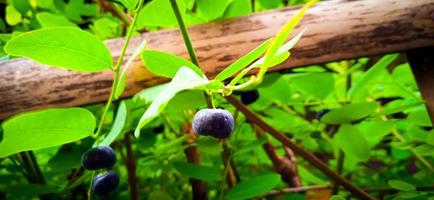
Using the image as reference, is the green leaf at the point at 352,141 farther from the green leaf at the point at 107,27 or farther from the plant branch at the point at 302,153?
the green leaf at the point at 107,27

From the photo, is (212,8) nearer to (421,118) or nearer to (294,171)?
(421,118)

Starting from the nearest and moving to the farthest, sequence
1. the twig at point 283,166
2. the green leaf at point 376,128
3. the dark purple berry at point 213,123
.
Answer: the dark purple berry at point 213,123 < the green leaf at point 376,128 < the twig at point 283,166

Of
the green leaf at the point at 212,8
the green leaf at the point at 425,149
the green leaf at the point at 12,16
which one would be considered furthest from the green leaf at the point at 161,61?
the green leaf at the point at 12,16

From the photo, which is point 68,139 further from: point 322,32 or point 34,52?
point 322,32

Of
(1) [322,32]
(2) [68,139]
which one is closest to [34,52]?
(2) [68,139]

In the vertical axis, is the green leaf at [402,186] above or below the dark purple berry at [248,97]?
below

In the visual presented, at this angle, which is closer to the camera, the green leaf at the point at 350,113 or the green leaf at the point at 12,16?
the green leaf at the point at 350,113
